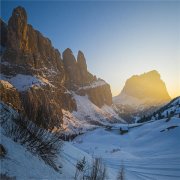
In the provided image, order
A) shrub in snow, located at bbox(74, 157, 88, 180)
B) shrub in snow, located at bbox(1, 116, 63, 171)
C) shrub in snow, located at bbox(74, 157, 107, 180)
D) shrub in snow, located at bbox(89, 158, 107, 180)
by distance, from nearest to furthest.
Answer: shrub in snow, located at bbox(1, 116, 63, 171) < shrub in snow, located at bbox(74, 157, 88, 180) < shrub in snow, located at bbox(74, 157, 107, 180) < shrub in snow, located at bbox(89, 158, 107, 180)

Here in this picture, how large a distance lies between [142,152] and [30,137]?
6111 centimetres

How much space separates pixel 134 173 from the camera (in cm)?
4153

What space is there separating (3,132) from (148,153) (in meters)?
60.3

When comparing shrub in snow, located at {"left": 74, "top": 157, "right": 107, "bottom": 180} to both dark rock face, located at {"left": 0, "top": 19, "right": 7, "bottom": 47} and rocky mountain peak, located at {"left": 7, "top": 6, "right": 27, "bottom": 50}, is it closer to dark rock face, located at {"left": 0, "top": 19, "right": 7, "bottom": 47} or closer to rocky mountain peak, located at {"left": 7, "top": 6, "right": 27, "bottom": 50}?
rocky mountain peak, located at {"left": 7, "top": 6, "right": 27, "bottom": 50}

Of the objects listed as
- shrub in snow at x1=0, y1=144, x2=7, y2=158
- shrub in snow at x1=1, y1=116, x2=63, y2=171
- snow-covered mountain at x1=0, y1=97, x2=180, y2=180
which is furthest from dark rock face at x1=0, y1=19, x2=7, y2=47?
shrub in snow at x1=0, y1=144, x2=7, y2=158

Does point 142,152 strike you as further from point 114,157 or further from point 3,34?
point 3,34

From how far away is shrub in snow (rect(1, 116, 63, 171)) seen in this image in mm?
14617

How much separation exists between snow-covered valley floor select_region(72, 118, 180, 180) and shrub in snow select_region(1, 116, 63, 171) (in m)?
14.2

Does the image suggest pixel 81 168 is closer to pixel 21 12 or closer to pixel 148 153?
pixel 148 153

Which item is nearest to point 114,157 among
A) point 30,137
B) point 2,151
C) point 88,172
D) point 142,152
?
point 142,152

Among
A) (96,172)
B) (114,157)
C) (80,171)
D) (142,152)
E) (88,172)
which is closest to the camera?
(96,172)

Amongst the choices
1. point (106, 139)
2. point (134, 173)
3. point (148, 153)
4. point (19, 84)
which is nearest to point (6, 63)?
point (19, 84)

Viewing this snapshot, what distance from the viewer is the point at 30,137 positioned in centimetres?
1511

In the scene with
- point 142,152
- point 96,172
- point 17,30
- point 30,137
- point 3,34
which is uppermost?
point 17,30
